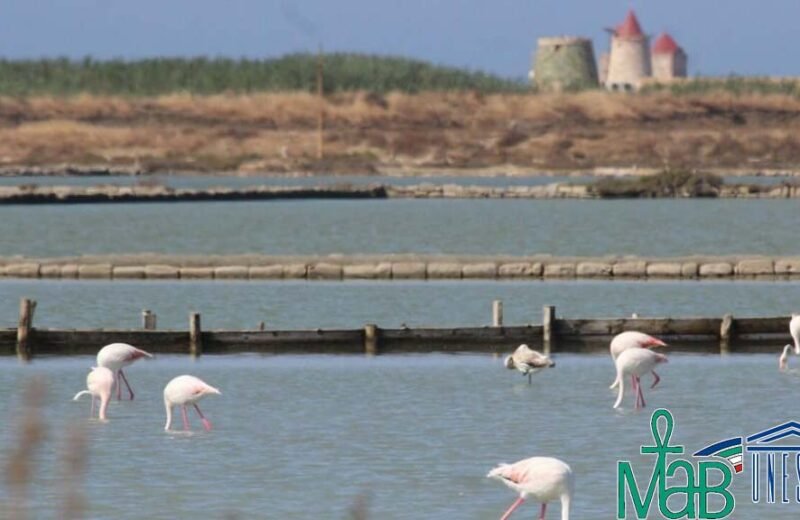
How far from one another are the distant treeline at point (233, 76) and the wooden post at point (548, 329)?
111410mm

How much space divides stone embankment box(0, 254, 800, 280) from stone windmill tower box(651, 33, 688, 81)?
410 feet

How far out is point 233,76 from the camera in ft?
466

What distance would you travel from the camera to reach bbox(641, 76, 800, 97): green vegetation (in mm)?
145750

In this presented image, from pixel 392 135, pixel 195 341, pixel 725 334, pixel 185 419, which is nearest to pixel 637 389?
pixel 725 334

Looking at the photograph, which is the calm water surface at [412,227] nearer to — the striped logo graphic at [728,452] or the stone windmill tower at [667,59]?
the striped logo graphic at [728,452]

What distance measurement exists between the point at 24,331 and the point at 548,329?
24.0 feet

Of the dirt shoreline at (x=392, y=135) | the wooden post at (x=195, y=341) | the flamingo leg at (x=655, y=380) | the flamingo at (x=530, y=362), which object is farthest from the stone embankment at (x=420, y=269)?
the dirt shoreline at (x=392, y=135)

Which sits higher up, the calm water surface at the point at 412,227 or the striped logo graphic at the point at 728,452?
the calm water surface at the point at 412,227

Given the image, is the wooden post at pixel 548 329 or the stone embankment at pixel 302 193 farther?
the stone embankment at pixel 302 193

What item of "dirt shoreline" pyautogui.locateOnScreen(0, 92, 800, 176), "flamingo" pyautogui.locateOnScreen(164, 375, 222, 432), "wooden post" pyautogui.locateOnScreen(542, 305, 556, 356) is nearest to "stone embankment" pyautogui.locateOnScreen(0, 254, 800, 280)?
"wooden post" pyautogui.locateOnScreen(542, 305, 556, 356)

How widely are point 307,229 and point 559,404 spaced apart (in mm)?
48505

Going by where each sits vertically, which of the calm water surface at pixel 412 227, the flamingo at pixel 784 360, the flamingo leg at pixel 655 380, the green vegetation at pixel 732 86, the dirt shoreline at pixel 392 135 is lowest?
the flamingo leg at pixel 655 380

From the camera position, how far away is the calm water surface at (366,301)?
35.5 m

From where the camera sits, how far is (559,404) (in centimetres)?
2345
